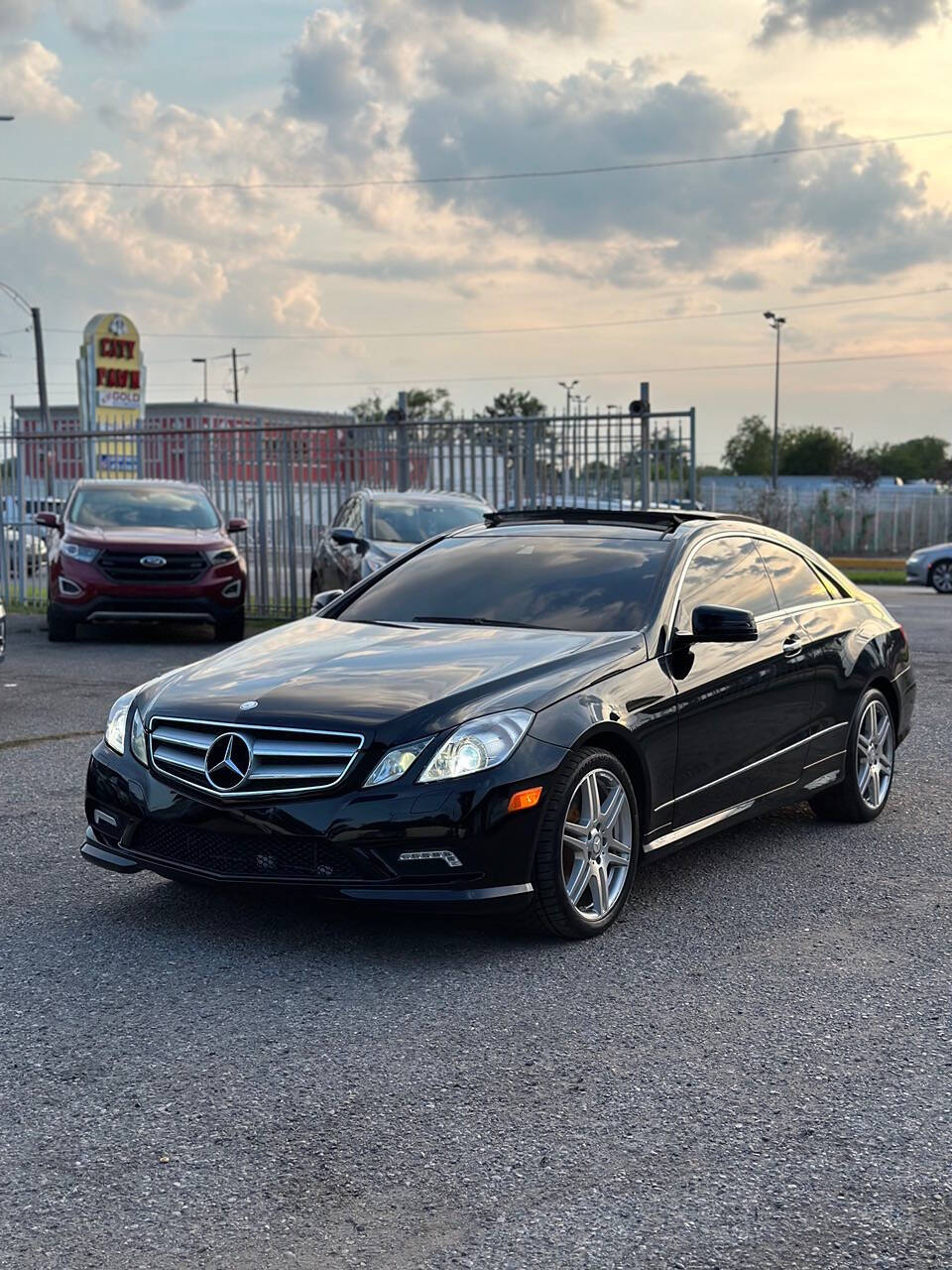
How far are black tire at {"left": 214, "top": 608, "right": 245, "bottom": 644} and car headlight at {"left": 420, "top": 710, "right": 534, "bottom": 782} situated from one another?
11.1 meters

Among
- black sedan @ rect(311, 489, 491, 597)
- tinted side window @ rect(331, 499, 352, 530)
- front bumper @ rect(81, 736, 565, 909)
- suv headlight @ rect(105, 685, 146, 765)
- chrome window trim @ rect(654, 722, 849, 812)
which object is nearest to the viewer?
front bumper @ rect(81, 736, 565, 909)

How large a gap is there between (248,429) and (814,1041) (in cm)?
1545

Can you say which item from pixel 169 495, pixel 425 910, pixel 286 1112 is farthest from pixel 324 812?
pixel 169 495

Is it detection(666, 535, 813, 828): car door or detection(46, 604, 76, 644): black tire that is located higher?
detection(666, 535, 813, 828): car door

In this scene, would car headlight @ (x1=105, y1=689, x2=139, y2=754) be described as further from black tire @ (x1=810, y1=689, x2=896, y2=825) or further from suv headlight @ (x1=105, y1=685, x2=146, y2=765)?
black tire @ (x1=810, y1=689, x2=896, y2=825)

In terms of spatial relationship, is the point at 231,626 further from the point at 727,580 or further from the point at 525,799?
the point at 525,799

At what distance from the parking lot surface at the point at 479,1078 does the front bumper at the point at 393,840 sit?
0.28m

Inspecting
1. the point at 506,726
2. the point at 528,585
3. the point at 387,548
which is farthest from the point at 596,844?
the point at 387,548

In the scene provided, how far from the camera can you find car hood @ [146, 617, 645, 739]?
511 centimetres

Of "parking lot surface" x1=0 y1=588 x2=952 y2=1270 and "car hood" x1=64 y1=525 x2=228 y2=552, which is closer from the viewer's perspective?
"parking lot surface" x1=0 y1=588 x2=952 y2=1270

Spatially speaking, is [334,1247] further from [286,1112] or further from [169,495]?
[169,495]

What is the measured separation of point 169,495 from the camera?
56.0ft

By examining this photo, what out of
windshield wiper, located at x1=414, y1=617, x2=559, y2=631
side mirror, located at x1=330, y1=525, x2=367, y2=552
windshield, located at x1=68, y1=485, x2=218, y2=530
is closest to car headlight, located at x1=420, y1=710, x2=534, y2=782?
windshield wiper, located at x1=414, y1=617, x2=559, y2=631

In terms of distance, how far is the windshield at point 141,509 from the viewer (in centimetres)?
1636
